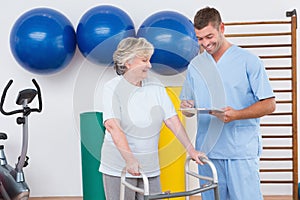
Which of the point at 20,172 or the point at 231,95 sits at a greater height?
the point at 231,95

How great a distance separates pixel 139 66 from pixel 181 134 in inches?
15.5

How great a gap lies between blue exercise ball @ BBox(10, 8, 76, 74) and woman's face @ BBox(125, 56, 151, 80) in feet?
5.08

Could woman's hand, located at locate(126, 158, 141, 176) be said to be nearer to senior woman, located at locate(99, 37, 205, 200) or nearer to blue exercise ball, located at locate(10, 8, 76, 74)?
senior woman, located at locate(99, 37, 205, 200)

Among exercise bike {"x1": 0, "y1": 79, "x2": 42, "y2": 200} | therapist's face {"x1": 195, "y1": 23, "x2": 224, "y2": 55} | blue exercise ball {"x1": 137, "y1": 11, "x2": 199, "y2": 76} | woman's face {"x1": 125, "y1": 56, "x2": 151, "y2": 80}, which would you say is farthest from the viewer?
exercise bike {"x1": 0, "y1": 79, "x2": 42, "y2": 200}

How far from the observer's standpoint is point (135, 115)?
6.38 feet

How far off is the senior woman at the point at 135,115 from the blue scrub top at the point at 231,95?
7.7 inches

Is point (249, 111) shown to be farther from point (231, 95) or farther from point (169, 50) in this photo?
point (169, 50)

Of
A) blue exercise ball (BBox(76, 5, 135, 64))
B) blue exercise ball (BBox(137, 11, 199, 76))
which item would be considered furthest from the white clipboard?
blue exercise ball (BBox(76, 5, 135, 64))

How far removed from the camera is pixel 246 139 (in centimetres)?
234

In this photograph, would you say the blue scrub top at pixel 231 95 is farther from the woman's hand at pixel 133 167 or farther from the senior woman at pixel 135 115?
the woman's hand at pixel 133 167

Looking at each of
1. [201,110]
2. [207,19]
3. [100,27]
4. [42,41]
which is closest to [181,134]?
[201,110]

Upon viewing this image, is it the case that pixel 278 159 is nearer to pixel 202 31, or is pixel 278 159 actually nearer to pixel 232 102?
pixel 232 102

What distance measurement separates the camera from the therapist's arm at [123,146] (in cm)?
202

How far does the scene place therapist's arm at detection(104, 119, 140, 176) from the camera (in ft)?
6.63
